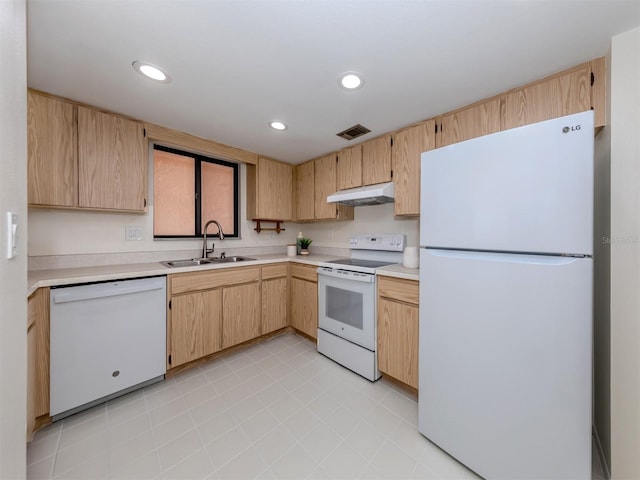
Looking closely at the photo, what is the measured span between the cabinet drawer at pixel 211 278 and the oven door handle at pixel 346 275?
72 centimetres

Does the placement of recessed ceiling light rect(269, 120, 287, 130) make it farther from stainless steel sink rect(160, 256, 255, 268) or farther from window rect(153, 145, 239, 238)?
stainless steel sink rect(160, 256, 255, 268)

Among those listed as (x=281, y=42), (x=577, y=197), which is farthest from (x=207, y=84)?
(x=577, y=197)

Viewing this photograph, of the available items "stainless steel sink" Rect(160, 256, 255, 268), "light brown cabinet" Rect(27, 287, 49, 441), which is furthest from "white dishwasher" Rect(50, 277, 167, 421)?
"stainless steel sink" Rect(160, 256, 255, 268)

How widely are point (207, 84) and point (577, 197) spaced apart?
2033 millimetres

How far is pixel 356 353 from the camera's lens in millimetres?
2096

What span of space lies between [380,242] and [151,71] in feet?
7.42

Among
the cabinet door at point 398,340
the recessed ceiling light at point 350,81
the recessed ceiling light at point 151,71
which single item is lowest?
the cabinet door at point 398,340

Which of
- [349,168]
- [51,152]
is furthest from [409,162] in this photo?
[51,152]

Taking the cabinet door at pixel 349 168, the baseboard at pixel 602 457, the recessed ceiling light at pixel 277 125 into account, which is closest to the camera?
the baseboard at pixel 602 457

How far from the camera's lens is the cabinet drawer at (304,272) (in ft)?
8.42

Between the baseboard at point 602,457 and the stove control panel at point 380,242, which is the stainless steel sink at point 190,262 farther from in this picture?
the baseboard at point 602,457

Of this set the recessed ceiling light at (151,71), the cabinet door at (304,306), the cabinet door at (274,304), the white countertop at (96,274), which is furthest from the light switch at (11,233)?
the cabinet door at (304,306)

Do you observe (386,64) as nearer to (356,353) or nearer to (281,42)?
(281,42)

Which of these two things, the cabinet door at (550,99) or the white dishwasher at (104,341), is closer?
the cabinet door at (550,99)
